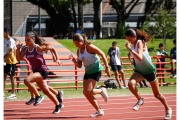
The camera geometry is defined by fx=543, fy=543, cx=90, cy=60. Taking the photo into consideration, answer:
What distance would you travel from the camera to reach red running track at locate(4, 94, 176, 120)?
1209cm

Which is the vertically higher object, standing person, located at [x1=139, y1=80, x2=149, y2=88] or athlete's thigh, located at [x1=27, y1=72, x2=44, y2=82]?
athlete's thigh, located at [x1=27, y1=72, x2=44, y2=82]

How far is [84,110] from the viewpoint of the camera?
535 inches

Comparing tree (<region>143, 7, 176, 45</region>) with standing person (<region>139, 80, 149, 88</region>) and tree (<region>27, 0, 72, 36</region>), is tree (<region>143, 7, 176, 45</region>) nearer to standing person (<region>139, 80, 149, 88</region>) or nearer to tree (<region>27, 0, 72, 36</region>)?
tree (<region>27, 0, 72, 36</region>)

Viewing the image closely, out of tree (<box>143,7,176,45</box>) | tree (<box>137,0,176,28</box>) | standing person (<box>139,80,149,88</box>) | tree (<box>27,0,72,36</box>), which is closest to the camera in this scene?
standing person (<box>139,80,149,88</box>)

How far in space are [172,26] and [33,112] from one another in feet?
82.8

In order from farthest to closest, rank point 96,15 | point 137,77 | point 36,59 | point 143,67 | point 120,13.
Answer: point 96,15 < point 120,13 < point 36,59 < point 137,77 < point 143,67

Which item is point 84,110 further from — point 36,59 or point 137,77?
point 137,77

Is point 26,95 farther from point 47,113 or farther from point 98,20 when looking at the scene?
point 98,20

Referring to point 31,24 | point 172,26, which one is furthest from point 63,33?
point 31,24

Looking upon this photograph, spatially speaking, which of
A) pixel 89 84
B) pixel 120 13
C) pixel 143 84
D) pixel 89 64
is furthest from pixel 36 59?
pixel 120 13

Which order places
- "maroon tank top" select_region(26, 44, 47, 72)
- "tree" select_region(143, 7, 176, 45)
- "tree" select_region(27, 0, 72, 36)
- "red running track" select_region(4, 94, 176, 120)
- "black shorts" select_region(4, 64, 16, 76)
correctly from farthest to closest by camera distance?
"tree" select_region(27, 0, 72, 36) < "tree" select_region(143, 7, 176, 45) < "black shorts" select_region(4, 64, 16, 76) < "maroon tank top" select_region(26, 44, 47, 72) < "red running track" select_region(4, 94, 176, 120)

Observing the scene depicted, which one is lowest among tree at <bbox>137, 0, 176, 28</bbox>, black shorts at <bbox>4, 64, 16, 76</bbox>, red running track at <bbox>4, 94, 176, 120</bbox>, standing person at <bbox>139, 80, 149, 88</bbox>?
standing person at <bbox>139, 80, 149, 88</bbox>

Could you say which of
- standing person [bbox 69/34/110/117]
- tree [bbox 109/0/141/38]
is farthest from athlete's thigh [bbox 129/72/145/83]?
tree [bbox 109/0/141/38]

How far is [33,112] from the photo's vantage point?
13086 millimetres
